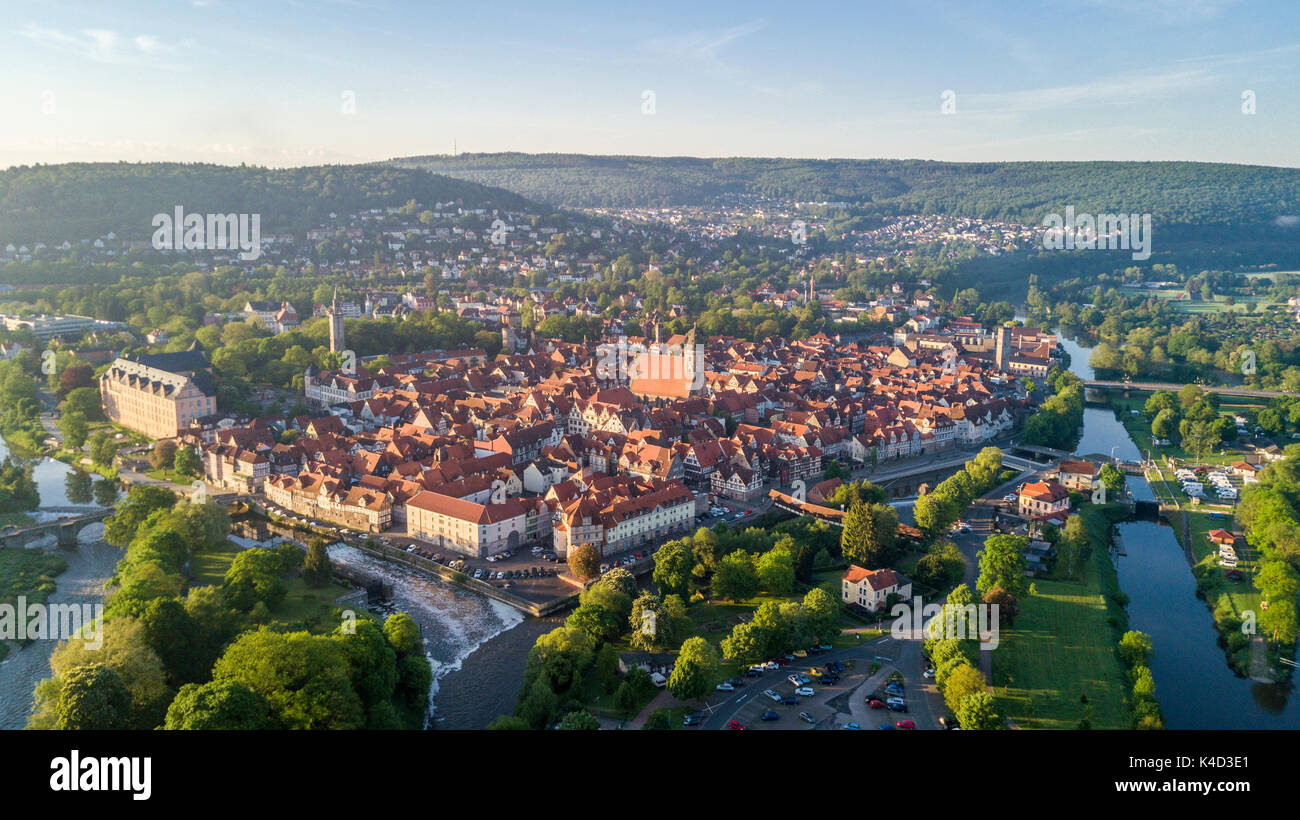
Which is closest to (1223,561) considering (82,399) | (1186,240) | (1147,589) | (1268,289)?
(1147,589)

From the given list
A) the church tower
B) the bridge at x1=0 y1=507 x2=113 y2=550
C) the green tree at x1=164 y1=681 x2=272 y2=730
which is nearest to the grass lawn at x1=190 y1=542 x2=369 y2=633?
the bridge at x1=0 y1=507 x2=113 y2=550

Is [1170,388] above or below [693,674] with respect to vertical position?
above

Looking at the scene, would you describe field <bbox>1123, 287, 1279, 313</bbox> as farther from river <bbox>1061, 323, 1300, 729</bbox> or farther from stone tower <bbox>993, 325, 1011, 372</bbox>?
river <bbox>1061, 323, 1300, 729</bbox>

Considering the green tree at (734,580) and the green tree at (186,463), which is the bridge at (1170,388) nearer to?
the green tree at (734,580)

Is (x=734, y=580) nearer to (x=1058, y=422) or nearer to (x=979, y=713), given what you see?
(x=979, y=713)

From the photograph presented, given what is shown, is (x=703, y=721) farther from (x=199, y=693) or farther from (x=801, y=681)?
(x=199, y=693)

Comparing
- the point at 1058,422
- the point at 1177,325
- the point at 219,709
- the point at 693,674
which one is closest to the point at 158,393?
the point at 219,709

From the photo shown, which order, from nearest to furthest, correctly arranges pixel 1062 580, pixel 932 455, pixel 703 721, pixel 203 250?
pixel 703 721
pixel 1062 580
pixel 932 455
pixel 203 250
